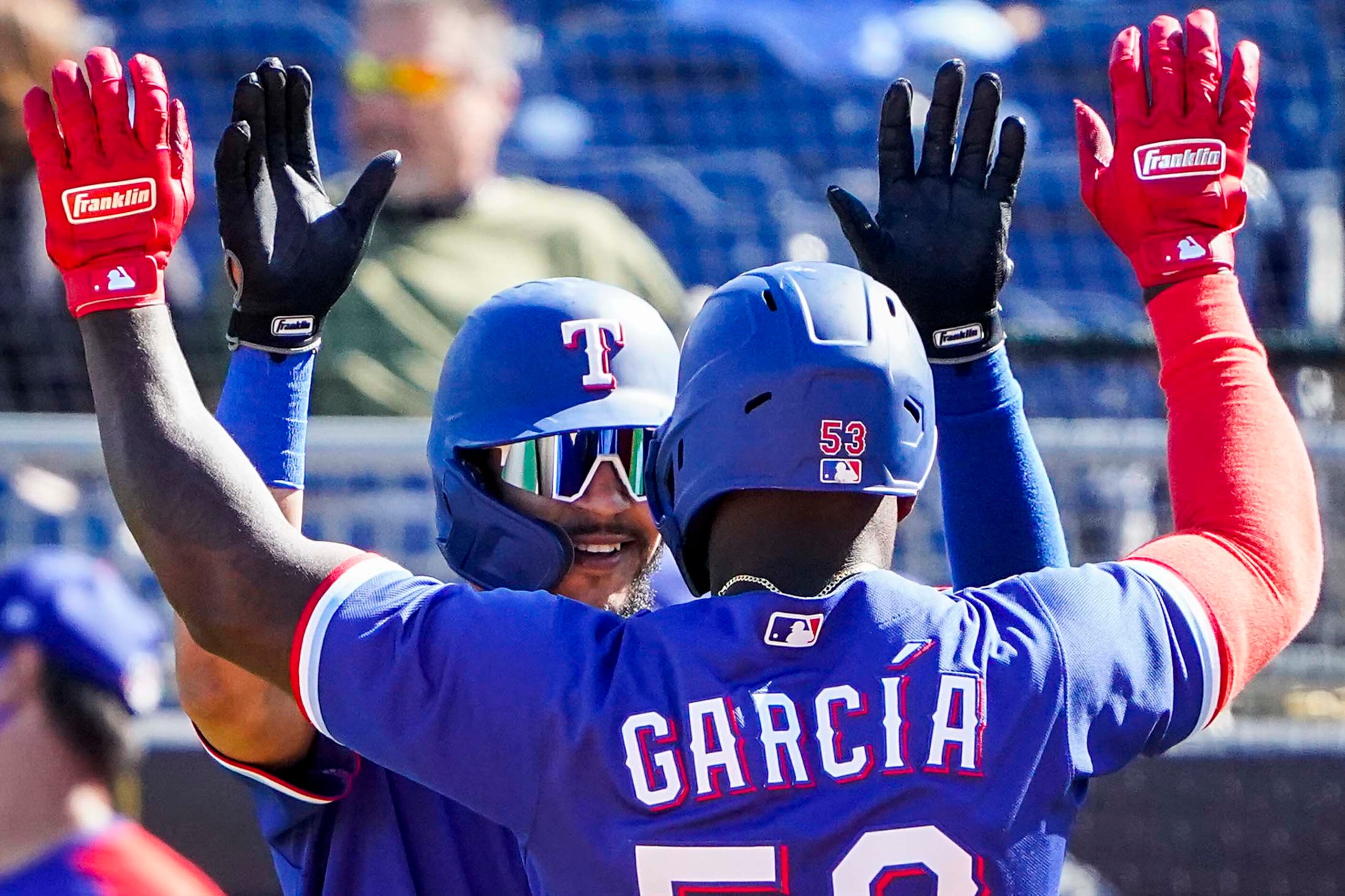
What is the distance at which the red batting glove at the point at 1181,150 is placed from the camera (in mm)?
1667

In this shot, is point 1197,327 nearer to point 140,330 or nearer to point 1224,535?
point 1224,535

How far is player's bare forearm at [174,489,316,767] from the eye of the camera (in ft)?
5.58

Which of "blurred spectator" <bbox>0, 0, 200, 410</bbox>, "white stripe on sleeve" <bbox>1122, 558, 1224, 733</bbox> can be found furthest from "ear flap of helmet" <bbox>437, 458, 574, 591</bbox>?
"blurred spectator" <bbox>0, 0, 200, 410</bbox>

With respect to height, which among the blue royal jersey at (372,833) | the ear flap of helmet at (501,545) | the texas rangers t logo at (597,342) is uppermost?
the texas rangers t logo at (597,342)

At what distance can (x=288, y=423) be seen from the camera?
1624 millimetres

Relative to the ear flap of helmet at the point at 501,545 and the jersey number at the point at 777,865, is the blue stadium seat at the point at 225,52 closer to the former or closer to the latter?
the ear flap of helmet at the point at 501,545

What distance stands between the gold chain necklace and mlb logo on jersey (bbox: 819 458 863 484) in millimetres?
90

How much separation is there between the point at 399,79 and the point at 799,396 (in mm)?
3037

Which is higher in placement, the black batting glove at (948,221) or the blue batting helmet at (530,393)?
the black batting glove at (948,221)

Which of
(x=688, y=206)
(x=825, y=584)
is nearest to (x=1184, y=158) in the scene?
(x=825, y=584)

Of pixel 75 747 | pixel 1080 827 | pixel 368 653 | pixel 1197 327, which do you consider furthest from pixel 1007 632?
pixel 1080 827

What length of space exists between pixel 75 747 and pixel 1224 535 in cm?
137

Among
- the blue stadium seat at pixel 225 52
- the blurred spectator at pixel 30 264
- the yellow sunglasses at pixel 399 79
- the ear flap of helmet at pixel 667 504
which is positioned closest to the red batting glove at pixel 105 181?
the ear flap of helmet at pixel 667 504

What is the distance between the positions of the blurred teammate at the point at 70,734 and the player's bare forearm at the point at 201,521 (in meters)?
0.69
